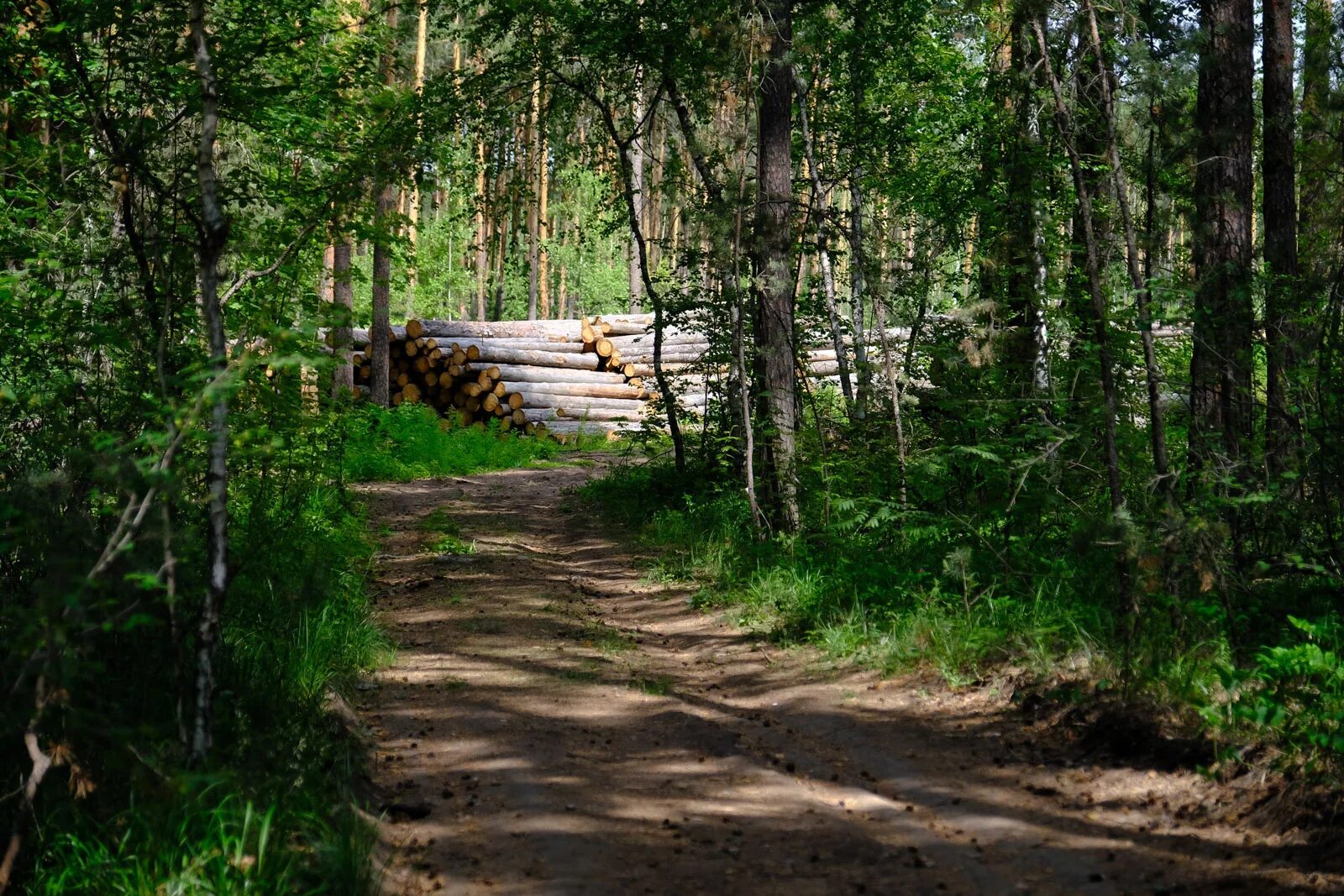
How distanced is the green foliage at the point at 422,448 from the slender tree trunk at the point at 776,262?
309 inches

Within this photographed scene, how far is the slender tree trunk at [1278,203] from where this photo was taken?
697cm

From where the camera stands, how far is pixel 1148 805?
4.70m

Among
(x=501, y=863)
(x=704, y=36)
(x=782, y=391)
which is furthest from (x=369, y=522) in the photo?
(x=501, y=863)

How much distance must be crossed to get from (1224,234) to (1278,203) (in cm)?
214

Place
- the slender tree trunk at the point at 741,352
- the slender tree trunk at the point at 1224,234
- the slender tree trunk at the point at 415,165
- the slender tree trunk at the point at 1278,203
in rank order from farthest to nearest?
the slender tree trunk at the point at 415,165
the slender tree trunk at the point at 741,352
the slender tree trunk at the point at 1278,203
the slender tree trunk at the point at 1224,234

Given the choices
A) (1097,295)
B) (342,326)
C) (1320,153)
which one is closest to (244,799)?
(342,326)

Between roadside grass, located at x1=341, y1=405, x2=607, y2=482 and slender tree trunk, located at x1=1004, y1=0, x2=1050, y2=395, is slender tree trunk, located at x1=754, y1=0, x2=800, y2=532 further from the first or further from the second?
roadside grass, located at x1=341, y1=405, x2=607, y2=482

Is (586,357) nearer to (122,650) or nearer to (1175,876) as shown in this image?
(122,650)

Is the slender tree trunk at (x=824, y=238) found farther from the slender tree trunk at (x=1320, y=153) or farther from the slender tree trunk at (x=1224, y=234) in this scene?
the slender tree trunk at (x=1320, y=153)

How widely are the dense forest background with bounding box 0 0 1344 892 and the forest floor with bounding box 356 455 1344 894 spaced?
38 centimetres

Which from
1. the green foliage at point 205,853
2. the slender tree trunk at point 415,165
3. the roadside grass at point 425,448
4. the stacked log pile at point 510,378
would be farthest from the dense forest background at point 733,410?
the stacked log pile at point 510,378

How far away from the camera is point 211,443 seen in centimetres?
435

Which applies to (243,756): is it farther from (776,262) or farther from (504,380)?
(504,380)

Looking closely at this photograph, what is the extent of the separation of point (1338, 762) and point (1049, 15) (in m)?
4.94
